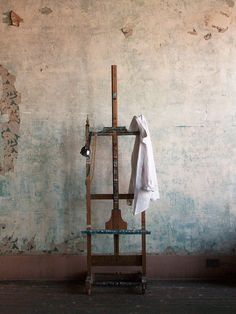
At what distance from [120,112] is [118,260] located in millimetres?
1412

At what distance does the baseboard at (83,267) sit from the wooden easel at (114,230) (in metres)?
0.27

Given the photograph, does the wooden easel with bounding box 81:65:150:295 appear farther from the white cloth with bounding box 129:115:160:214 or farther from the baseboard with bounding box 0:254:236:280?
the baseboard with bounding box 0:254:236:280

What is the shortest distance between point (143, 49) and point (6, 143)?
163cm

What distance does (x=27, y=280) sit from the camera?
4.26 m

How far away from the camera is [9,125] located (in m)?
4.26

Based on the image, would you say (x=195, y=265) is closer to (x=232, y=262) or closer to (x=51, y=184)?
(x=232, y=262)

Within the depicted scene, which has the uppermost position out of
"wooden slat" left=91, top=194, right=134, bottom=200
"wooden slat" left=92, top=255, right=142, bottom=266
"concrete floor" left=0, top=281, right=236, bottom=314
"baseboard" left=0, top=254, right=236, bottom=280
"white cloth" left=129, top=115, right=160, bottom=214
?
"white cloth" left=129, top=115, right=160, bottom=214

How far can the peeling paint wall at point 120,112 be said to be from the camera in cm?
420

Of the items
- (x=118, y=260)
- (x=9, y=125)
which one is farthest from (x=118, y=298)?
(x=9, y=125)

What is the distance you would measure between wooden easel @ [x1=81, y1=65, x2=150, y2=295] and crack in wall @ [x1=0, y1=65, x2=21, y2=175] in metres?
0.82

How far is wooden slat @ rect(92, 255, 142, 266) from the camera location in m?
3.99

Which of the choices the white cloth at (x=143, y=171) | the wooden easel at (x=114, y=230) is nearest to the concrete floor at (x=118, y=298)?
the wooden easel at (x=114, y=230)

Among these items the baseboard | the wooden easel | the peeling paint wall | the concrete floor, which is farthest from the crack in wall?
the concrete floor

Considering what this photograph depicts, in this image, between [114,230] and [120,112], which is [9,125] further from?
[114,230]
